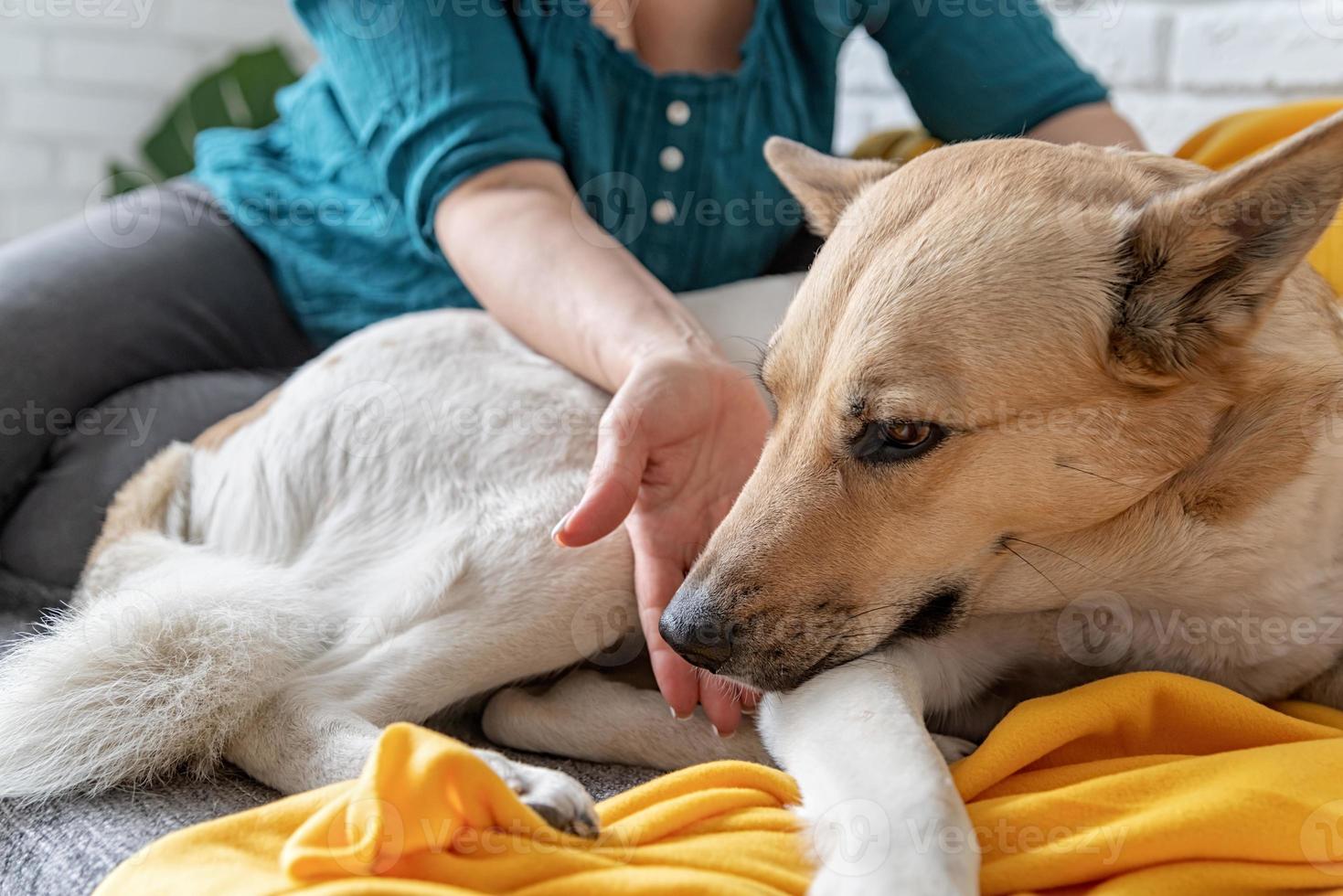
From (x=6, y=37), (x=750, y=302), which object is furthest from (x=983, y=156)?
(x=6, y=37)

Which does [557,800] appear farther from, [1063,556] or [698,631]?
[1063,556]

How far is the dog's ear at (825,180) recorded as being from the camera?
1.29 metres

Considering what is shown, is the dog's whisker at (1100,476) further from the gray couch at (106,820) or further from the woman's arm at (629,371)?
the gray couch at (106,820)

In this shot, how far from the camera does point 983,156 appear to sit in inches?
42.4

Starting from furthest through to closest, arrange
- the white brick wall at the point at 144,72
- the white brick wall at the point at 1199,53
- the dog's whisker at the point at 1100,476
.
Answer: the white brick wall at the point at 144,72 → the white brick wall at the point at 1199,53 → the dog's whisker at the point at 1100,476

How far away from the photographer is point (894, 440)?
3.19 feet

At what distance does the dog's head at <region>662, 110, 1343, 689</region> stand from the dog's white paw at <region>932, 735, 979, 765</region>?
127 millimetres

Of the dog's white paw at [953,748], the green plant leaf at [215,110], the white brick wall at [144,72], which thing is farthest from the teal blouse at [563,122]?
the green plant leaf at [215,110]

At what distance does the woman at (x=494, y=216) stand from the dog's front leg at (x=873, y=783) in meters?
0.27

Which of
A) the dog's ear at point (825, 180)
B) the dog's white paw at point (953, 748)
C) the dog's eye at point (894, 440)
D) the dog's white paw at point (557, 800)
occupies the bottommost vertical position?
the dog's white paw at point (953, 748)

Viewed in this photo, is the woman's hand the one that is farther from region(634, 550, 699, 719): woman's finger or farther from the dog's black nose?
the dog's black nose

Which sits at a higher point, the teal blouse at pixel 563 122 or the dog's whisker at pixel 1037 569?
the teal blouse at pixel 563 122

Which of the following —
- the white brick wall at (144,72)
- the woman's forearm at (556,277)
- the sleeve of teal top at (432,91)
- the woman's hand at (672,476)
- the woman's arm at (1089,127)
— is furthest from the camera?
the white brick wall at (144,72)

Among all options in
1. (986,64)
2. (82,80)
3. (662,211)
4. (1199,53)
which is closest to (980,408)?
(662,211)
